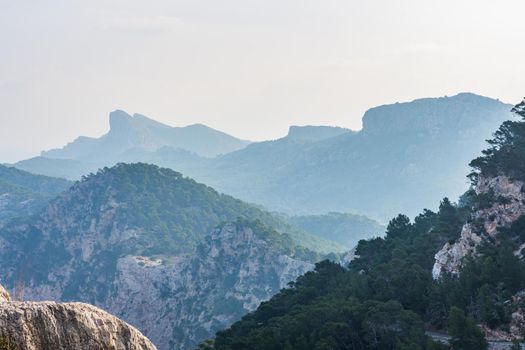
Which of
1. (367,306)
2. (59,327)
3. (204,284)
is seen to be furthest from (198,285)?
(59,327)

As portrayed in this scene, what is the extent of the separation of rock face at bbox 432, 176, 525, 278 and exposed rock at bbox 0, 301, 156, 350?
162 ft

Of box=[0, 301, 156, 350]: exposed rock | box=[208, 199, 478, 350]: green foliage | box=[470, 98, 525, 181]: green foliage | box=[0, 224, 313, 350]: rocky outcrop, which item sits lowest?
box=[0, 224, 313, 350]: rocky outcrop

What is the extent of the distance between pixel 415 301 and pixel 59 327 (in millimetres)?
49096

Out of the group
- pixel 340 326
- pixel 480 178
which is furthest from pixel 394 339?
pixel 480 178

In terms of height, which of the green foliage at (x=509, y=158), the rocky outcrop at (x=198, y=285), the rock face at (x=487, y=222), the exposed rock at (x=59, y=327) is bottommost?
the rocky outcrop at (x=198, y=285)

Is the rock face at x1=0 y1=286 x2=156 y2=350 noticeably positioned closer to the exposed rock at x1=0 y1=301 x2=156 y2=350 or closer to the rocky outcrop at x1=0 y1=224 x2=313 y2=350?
the exposed rock at x1=0 y1=301 x2=156 y2=350

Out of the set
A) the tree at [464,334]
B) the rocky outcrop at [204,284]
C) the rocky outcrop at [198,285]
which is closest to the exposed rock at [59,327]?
the tree at [464,334]

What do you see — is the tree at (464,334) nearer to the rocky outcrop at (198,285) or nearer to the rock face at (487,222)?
the rock face at (487,222)

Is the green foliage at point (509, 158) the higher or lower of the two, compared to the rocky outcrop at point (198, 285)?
higher

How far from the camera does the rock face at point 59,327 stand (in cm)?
2886

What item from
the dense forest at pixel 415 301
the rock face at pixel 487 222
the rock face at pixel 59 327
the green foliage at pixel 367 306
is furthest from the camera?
the rock face at pixel 487 222

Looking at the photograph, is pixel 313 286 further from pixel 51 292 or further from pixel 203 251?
pixel 51 292

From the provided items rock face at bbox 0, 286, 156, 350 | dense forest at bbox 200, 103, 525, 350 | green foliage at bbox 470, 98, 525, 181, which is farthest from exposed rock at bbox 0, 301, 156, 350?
green foliage at bbox 470, 98, 525, 181

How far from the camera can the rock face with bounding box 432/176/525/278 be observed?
74188 millimetres
